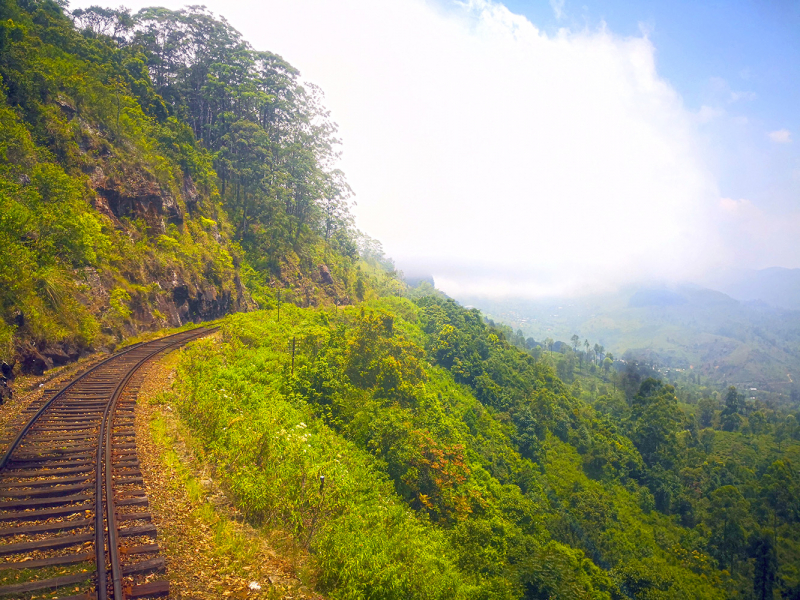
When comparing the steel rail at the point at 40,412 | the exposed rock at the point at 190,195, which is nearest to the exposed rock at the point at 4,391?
the steel rail at the point at 40,412

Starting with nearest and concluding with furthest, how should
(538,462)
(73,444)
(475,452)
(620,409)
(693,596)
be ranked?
(73,444)
(475,452)
(693,596)
(538,462)
(620,409)

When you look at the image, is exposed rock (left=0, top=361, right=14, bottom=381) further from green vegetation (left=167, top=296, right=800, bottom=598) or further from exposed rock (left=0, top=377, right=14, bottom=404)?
green vegetation (left=167, top=296, right=800, bottom=598)

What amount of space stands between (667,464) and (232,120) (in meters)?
70.0

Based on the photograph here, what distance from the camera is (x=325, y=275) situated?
45.2 metres

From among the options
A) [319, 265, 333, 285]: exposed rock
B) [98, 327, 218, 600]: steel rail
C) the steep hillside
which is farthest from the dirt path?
[319, 265, 333, 285]: exposed rock

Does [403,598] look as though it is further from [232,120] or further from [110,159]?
[232,120]

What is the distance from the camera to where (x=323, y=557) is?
7.43m

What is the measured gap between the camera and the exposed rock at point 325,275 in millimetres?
44763

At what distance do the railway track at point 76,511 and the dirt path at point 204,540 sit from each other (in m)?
0.35

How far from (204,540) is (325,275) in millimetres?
39545

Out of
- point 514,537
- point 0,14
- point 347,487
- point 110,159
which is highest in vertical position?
point 0,14

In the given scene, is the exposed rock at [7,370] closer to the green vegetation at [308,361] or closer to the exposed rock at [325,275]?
the green vegetation at [308,361]

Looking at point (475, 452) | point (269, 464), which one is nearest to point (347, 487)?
point (269, 464)

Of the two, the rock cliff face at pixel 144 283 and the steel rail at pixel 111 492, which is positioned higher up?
the rock cliff face at pixel 144 283
